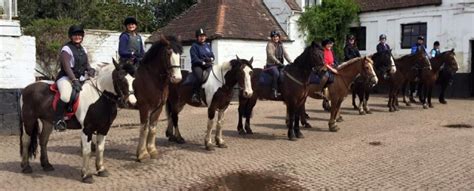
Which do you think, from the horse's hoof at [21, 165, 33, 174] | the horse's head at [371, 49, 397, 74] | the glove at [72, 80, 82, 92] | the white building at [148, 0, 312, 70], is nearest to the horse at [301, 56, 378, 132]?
the horse's head at [371, 49, 397, 74]

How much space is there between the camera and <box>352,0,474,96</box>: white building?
21984 millimetres

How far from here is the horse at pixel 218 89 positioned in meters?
9.32

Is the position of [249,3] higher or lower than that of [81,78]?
higher

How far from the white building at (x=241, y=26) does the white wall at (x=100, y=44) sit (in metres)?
2.13

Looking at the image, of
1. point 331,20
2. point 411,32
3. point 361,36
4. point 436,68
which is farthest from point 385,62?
point 361,36

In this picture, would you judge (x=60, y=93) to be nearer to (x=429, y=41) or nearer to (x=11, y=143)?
(x=11, y=143)

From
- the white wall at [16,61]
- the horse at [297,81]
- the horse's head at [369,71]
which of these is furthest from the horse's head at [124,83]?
the horse's head at [369,71]

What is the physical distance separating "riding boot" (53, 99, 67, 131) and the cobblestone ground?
33.4 inches

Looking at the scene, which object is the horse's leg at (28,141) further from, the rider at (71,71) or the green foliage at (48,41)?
the green foliage at (48,41)

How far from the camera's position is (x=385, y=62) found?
1451 cm

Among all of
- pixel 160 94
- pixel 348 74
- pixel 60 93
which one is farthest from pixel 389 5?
→ pixel 60 93

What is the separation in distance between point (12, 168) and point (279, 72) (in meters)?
6.04

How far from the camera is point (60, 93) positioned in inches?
293

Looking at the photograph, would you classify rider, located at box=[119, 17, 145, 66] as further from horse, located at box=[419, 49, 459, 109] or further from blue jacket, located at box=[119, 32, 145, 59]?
horse, located at box=[419, 49, 459, 109]
